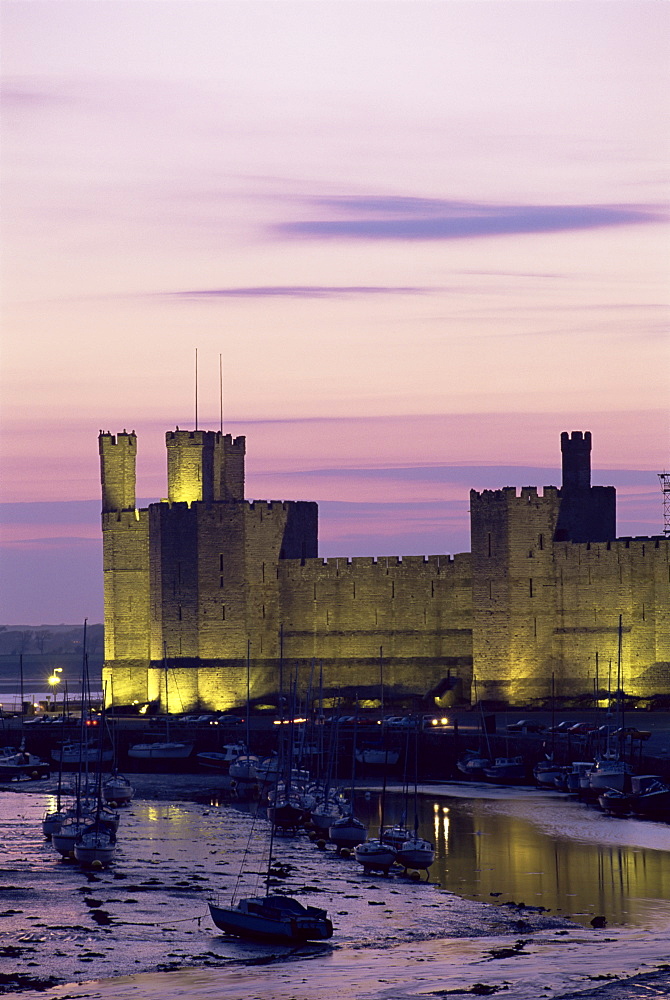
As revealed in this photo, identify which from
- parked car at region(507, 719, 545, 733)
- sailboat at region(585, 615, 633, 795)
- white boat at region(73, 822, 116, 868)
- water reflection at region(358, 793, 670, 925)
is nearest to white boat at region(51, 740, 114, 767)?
parked car at region(507, 719, 545, 733)

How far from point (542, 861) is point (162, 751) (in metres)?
22.7

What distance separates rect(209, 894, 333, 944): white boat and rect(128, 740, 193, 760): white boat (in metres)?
28.0

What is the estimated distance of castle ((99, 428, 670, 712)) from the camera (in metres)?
66.0

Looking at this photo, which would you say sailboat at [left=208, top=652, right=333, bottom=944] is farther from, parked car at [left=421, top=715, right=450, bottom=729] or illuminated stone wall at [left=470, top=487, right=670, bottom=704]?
illuminated stone wall at [left=470, top=487, right=670, bottom=704]

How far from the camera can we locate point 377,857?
147 ft

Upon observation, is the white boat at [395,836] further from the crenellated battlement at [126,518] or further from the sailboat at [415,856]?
the crenellated battlement at [126,518]

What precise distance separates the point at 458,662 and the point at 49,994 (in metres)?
36.8

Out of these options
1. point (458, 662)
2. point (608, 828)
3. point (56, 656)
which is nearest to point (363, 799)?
point (608, 828)

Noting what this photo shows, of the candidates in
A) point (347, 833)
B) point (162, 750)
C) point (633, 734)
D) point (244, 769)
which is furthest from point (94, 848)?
point (162, 750)

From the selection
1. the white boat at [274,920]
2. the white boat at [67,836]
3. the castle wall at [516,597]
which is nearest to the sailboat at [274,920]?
the white boat at [274,920]

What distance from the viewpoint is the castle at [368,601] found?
217ft

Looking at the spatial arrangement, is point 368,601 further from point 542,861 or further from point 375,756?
point 542,861

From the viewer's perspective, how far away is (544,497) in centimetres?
6712

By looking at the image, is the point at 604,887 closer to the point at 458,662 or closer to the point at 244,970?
the point at 244,970
